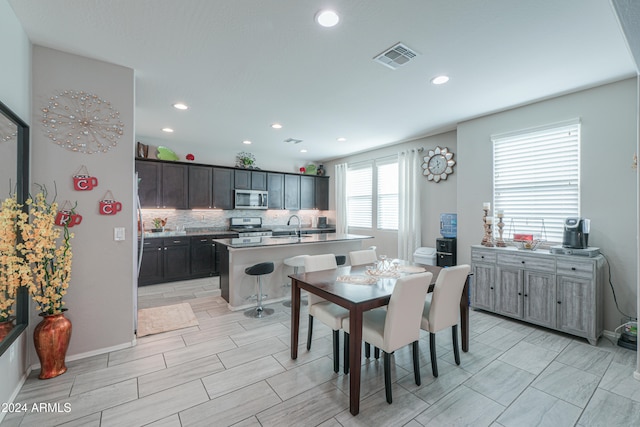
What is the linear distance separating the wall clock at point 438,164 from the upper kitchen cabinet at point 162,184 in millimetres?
4840

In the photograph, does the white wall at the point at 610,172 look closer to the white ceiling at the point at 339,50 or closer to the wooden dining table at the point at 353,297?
the white ceiling at the point at 339,50

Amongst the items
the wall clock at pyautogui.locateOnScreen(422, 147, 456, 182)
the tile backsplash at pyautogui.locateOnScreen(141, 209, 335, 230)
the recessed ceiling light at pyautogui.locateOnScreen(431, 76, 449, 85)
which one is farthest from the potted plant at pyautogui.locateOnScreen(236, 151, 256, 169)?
the recessed ceiling light at pyautogui.locateOnScreen(431, 76, 449, 85)

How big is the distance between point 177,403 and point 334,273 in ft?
5.36

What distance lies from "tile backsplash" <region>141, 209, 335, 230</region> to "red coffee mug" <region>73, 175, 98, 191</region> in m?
3.30

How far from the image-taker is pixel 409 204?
217 inches

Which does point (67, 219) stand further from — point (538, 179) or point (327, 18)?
point (538, 179)

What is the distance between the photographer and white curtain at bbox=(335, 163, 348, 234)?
7.18 metres

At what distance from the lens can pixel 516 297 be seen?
349 cm

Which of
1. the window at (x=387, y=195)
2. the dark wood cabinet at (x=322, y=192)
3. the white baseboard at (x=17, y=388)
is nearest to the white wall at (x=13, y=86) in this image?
the white baseboard at (x=17, y=388)

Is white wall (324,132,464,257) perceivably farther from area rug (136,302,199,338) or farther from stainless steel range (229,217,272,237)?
area rug (136,302,199,338)

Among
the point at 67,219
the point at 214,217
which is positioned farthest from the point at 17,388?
the point at 214,217

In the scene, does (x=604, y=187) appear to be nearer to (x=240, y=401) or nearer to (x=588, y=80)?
(x=588, y=80)

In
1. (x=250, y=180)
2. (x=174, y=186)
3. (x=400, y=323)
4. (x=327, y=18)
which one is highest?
(x=327, y=18)

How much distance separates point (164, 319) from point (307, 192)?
185 inches
